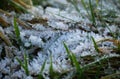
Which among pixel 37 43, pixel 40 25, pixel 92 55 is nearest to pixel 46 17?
pixel 40 25

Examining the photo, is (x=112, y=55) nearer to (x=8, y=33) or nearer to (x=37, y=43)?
(x=37, y=43)

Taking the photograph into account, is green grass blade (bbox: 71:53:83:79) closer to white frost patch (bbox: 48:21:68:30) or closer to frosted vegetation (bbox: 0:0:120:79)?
frosted vegetation (bbox: 0:0:120:79)

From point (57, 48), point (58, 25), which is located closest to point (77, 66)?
point (57, 48)

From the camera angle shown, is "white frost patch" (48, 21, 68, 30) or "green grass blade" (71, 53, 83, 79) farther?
"white frost patch" (48, 21, 68, 30)

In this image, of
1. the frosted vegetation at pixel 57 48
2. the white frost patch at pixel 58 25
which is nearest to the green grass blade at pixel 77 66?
the frosted vegetation at pixel 57 48

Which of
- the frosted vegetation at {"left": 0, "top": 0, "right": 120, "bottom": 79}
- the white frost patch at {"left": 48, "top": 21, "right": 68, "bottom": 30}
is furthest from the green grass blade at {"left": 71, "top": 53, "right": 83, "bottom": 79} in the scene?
the white frost patch at {"left": 48, "top": 21, "right": 68, "bottom": 30}

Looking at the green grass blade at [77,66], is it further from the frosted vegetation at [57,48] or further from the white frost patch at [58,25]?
the white frost patch at [58,25]

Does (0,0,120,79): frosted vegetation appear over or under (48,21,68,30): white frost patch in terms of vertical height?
under

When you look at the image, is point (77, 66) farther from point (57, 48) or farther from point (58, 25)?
point (58, 25)
